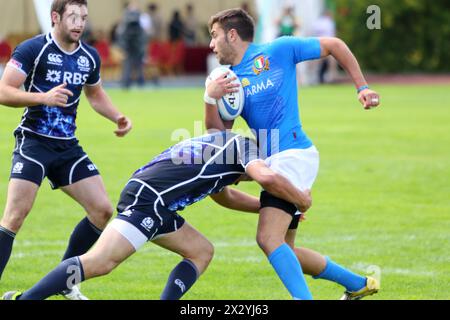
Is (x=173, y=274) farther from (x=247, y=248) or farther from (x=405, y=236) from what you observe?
(x=405, y=236)

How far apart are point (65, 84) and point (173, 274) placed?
1.78 meters

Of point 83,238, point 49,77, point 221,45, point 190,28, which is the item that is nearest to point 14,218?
point 83,238

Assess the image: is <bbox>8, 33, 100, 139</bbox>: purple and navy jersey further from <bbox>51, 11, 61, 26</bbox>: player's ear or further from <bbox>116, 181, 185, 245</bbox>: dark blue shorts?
<bbox>116, 181, 185, 245</bbox>: dark blue shorts


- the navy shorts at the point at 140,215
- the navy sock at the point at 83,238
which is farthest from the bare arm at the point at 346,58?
the navy sock at the point at 83,238

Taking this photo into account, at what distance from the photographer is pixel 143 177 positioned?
6.40m

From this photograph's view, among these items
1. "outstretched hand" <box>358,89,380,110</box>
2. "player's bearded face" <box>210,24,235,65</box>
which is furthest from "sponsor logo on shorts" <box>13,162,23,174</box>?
"outstretched hand" <box>358,89,380,110</box>

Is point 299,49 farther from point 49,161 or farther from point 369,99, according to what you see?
point 49,161

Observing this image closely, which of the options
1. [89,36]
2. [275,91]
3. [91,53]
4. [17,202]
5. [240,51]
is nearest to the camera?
[275,91]

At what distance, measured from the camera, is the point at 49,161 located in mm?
7566

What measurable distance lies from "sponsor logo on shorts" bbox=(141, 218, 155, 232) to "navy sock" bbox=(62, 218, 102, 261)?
5.11ft

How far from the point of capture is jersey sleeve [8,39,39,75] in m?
7.38

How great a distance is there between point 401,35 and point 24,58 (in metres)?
32.3
